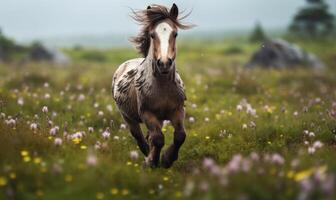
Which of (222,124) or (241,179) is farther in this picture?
(222,124)

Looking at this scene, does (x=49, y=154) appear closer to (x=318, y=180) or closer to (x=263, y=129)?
(x=318, y=180)

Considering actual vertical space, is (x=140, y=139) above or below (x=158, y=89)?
below

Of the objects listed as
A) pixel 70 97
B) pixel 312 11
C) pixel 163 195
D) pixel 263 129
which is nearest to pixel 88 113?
pixel 70 97

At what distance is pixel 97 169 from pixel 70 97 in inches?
370

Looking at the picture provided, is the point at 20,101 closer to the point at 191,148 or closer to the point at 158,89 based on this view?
the point at 191,148

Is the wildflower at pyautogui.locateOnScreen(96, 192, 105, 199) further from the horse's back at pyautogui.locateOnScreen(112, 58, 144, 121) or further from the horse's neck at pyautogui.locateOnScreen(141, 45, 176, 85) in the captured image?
the horse's back at pyautogui.locateOnScreen(112, 58, 144, 121)

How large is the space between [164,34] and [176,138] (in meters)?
1.79

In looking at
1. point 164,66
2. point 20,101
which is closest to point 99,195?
point 164,66

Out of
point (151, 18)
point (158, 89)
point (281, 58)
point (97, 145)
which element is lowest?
point (281, 58)

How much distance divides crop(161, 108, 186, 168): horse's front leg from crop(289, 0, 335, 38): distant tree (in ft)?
213

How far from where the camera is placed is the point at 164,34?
27.9 ft

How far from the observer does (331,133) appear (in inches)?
430

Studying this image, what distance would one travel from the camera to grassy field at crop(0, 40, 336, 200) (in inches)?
251

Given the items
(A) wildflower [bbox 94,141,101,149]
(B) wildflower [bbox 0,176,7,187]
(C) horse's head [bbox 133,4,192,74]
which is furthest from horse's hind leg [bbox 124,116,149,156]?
(B) wildflower [bbox 0,176,7,187]
